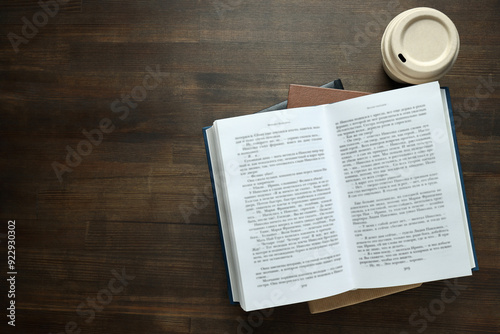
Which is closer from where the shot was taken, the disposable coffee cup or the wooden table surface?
the disposable coffee cup

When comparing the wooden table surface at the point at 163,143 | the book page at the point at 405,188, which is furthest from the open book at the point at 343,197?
the wooden table surface at the point at 163,143

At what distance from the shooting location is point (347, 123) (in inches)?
26.1

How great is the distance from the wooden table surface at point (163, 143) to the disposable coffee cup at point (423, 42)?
0.38ft

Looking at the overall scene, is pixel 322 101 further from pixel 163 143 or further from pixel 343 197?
pixel 163 143

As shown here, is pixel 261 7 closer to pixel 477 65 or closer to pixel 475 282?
pixel 477 65

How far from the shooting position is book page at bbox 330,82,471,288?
650 millimetres

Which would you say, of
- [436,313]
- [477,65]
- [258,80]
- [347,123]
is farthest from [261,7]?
[436,313]

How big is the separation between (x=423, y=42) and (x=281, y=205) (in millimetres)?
342

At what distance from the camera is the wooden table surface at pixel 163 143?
781mm

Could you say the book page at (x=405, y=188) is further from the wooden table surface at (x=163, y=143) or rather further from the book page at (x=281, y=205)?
the wooden table surface at (x=163, y=143)

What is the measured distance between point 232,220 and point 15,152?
48 cm

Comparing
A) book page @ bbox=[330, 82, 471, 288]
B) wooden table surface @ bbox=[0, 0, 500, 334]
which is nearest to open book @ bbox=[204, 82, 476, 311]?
book page @ bbox=[330, 82, 471, 288]

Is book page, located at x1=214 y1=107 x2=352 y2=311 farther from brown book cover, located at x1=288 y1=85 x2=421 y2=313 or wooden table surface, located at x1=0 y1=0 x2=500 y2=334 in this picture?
wooden table surface, located at x1=0 y1=0 x2=500 y2=334

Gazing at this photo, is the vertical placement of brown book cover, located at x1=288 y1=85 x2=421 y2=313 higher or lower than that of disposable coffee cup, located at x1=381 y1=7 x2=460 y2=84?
lower
